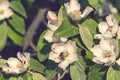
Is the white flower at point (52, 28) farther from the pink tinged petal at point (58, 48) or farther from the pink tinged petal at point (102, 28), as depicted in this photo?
the pink tinged petal at point (102, 28)

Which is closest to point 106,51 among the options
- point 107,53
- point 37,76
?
point 107,53

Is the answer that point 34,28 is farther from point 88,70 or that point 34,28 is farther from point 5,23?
point 88,70

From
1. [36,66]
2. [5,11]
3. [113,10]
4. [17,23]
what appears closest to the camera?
[36,66]

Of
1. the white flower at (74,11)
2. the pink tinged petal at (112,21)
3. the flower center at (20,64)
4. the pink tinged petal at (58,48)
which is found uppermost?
the white flower at (74,11)

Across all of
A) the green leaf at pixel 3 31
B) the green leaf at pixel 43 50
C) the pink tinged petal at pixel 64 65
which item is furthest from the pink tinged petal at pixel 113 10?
the pink tinged petal at pixel 64 65

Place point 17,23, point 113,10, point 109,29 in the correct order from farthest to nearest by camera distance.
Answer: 1. point 113,10
2. point 17,23
3. point 109,29

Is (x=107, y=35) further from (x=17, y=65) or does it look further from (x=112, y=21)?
(x=17, y=65)
